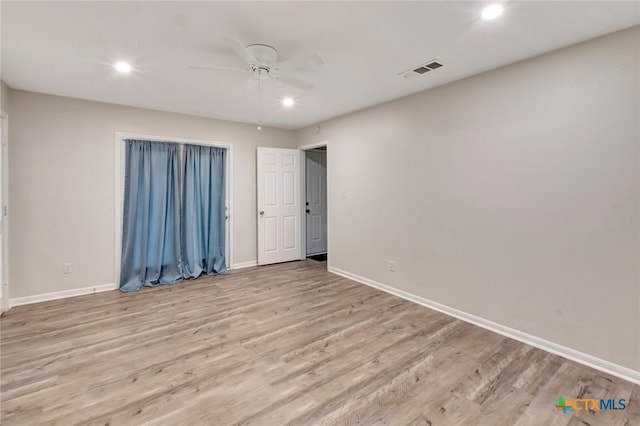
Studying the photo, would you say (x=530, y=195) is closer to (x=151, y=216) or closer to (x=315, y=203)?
(x=315, y=203)

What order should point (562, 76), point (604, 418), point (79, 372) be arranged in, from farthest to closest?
point (562, 76), point (79, 372), point (604, 418)

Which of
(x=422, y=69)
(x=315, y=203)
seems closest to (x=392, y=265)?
(x=422, y=69)

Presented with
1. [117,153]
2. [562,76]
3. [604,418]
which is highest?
[562,76]

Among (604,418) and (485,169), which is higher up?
(485,169)

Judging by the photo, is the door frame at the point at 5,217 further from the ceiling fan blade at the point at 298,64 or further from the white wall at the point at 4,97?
the ceiling fan blade at the point at 298,64

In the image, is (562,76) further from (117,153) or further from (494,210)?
(117,153)

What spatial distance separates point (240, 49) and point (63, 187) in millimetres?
3269

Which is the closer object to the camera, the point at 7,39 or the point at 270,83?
the point at 7,39

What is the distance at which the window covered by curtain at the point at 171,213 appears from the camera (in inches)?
169

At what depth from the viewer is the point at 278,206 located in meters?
5.67

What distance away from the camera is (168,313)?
11.2ft

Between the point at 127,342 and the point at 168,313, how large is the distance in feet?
2.18

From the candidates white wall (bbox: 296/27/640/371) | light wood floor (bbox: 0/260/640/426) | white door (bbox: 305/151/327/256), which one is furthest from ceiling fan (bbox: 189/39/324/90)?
white door (bbox: 305/151/327/256)

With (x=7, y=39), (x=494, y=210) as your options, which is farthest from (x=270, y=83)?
(x=494, y=210)
